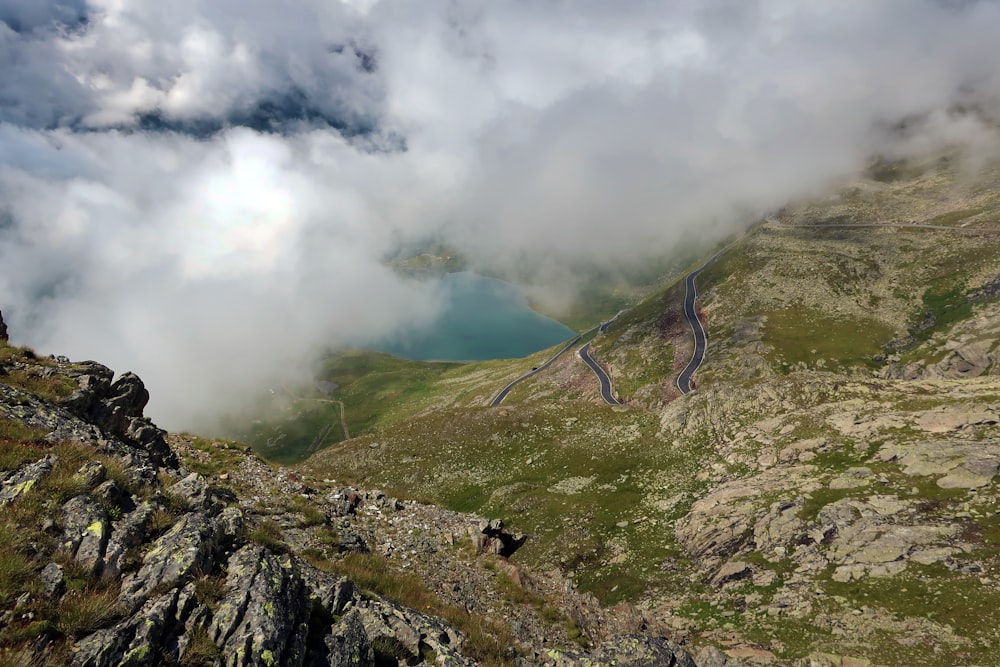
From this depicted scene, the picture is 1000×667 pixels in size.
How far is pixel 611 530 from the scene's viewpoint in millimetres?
53281

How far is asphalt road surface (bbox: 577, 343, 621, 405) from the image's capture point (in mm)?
113425

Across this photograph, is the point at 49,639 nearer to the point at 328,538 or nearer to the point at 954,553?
the point at 328,538

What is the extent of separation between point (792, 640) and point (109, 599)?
37.1m

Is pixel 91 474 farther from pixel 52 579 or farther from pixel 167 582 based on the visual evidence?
pixel 167 582

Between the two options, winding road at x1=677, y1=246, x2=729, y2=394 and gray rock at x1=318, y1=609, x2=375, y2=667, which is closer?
gray rock at x1=318, y1=609, x2=375, y2=667

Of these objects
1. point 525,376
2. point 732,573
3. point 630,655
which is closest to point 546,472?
point 732,573

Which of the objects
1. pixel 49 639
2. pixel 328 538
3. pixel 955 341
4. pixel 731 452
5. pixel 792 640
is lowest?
pixel 792 640

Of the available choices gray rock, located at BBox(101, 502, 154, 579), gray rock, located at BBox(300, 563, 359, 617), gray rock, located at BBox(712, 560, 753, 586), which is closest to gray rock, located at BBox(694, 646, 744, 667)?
gray rock, located at BBox(712, 560, 753, 586)

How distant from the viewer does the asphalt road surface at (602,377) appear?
372ft

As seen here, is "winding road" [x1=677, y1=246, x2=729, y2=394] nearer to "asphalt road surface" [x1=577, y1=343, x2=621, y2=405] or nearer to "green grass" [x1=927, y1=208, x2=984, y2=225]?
"asphalt road surface" [x1=577, y1=343, x2=621, y2=405]

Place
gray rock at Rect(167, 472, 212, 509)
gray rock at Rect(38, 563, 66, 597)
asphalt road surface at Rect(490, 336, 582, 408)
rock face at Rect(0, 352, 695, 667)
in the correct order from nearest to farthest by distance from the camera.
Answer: gray rock at Rect(38, 563, 66, 597) → rock face at Rect(0, 352, 695, 667) → gray rock at Rect(167, 472, 212, 509) → asphalt road surface at Rect(490, 336, 582, 408)

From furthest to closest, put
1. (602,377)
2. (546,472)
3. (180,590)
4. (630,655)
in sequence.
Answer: (602,377)
(546,472)
(630,655)
(180,590)

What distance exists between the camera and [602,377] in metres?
127

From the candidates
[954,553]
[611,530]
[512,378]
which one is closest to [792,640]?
[954,553]
